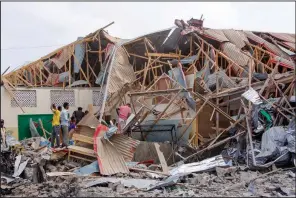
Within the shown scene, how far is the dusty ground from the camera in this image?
774cm

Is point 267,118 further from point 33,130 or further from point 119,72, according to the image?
point 33,130

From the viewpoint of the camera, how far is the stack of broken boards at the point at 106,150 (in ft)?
33.2

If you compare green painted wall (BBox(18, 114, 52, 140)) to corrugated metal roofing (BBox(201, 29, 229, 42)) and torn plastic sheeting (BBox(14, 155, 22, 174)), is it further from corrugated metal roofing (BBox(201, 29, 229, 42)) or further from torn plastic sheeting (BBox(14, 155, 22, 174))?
corrugated metal roofing (BBox(201, 29, 229, 42))

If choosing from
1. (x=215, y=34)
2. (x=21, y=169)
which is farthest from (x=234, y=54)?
(x=21, y=169)

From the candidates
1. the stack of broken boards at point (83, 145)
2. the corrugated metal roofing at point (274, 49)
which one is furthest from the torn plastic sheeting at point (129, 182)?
the corrugated metal roofing at point (274, 49)

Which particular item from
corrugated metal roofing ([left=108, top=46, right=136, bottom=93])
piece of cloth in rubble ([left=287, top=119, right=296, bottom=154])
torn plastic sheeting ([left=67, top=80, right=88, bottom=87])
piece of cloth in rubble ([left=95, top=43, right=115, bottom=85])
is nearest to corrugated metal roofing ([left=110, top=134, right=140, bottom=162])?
piece of cloth in rubble ([left=287, top=119, right=296, bottom=154])

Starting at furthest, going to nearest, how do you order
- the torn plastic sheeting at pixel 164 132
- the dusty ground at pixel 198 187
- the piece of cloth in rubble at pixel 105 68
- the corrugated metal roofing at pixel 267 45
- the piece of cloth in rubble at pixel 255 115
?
the corrugated metal roofing at pixel 267 45, the piece of cloth in rubble at pixel 105 68, the torn plastic sheeting at pixel 164 132, the piece of cloth in rubble at pixel 255 115, the dusty ground at pixel 198 187

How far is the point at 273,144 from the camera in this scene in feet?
32.5

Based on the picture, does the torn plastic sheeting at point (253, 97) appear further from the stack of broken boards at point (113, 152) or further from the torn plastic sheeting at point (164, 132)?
the stack of broken boards at point (113, 152)

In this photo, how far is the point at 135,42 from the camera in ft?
59.7

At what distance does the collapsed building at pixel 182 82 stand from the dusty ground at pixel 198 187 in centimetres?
91

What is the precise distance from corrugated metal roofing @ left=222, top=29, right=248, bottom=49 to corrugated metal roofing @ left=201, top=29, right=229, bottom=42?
0.28 m

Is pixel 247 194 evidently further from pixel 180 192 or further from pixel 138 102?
pixel 138 102

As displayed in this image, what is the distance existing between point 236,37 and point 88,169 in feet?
35.2
